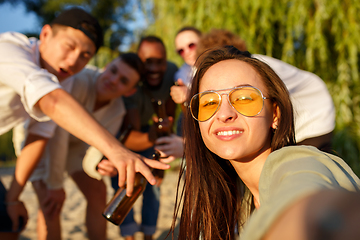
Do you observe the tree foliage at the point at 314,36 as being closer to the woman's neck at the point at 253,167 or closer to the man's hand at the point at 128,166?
the woman's neck at the point at 253,167

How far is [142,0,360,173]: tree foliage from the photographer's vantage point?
461 centimetres

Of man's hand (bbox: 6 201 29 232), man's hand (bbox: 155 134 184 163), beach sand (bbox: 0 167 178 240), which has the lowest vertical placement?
beach sand (bbox: 0 167 178 240)

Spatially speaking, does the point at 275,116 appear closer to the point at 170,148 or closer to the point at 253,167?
the point at 253,167

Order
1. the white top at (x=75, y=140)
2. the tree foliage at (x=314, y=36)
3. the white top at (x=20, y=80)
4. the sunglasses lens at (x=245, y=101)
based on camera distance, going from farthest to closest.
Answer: the tree foliage at (x=314, y=36) < the white top at (x=75, y=140) < the white top at (x=20, y=80) < the sunglasses lens at (x=245, y=101)

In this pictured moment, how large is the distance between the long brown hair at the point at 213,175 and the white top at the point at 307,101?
93 cm

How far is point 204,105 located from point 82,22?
1.36 metres

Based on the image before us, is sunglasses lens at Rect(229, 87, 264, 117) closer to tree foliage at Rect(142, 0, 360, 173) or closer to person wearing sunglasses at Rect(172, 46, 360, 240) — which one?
person wearing sunglasses at Rect(172, 46, 360, 240)

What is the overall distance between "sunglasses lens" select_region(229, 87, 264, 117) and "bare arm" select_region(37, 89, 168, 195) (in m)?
0.54

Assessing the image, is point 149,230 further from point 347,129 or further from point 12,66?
point 347,129

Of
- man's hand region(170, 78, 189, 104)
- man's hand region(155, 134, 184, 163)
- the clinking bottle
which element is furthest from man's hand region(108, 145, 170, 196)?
man's hand region(170, 78, 189, 104)

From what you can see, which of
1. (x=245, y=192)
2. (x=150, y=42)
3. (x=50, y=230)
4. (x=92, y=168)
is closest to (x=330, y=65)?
(x=150, y=42)

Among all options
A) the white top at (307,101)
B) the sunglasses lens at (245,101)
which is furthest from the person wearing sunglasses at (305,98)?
the sunglasses lens at (245,101)

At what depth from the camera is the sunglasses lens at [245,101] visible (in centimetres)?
132

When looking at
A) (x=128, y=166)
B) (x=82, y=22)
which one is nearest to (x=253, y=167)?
(x=128, y=166)
